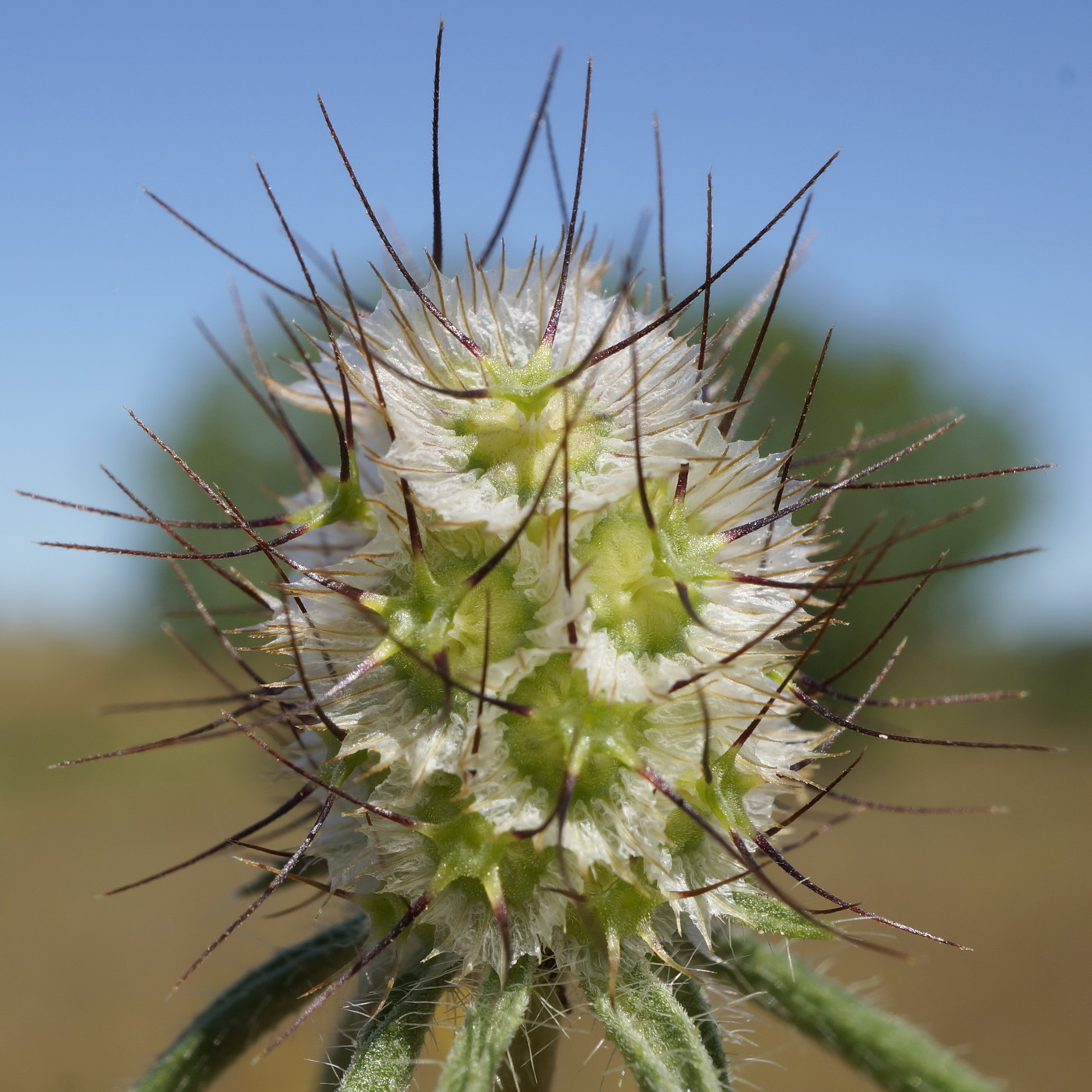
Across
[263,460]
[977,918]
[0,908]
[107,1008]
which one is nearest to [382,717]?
[107,1008]

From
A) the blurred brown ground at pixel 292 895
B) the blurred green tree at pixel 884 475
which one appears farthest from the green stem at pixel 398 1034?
the blurred green tree at pixel 884 475

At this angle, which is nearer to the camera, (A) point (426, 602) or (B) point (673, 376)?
(A) point (426, 602)

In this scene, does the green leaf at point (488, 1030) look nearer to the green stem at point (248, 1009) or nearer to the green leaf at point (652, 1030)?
the green leaf at point (652, 1030)

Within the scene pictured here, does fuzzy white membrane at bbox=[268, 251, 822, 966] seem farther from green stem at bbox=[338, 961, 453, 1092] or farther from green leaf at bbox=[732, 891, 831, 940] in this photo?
green stem at bbox=[338, 961, 453, 1092]

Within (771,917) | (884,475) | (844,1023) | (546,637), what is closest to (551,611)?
(546,637)

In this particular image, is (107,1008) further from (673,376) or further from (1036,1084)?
(673,376)

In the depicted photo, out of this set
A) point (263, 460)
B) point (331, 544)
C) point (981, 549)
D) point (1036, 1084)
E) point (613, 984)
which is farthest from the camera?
point (263, 460)

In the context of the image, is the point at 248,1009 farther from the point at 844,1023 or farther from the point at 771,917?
the point at 844,1023

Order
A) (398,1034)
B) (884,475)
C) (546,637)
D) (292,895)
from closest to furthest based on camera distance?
(546,637) → (398,1034) → (292,895) → (884,475)
